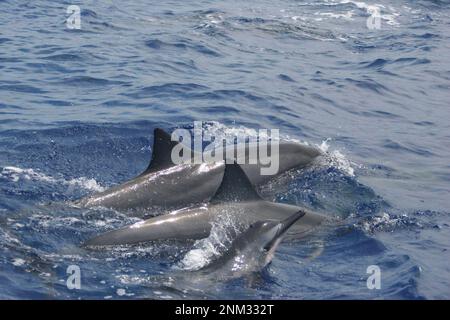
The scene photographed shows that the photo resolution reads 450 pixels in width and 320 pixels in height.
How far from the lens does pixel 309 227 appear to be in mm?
12352

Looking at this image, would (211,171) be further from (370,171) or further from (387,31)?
(387,31)

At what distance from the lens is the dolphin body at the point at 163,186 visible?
12.8m

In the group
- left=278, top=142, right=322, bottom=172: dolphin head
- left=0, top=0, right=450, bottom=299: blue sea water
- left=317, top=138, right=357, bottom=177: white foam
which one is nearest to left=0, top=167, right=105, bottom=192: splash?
left=0, top=0, right=450, bottom=299: blue sea water

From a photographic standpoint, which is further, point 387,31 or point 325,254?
point 387,31

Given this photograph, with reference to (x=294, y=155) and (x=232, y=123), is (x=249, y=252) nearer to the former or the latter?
(x=294, y=155)

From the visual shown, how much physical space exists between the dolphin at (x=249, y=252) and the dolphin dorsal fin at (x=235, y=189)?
1.11 meters

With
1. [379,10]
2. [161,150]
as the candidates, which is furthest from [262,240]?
[379,10]

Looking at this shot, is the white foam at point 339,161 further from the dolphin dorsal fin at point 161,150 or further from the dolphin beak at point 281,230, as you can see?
the dolphin beak at point 281,230

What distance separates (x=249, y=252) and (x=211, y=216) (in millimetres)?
1527

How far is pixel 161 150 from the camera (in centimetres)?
1319

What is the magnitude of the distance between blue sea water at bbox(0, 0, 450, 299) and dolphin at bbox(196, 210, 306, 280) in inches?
8.0

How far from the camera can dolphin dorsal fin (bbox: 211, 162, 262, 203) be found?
11.7 m

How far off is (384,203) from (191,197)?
3435mm
